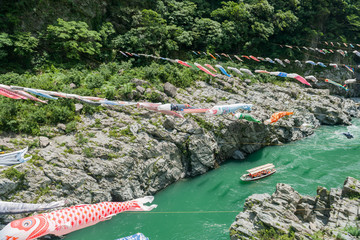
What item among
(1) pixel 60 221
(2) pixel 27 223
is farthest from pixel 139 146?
(2) pixel 27 223

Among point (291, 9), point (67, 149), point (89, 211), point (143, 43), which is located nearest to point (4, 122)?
point (67, 149)

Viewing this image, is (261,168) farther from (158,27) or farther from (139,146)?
(158,27)

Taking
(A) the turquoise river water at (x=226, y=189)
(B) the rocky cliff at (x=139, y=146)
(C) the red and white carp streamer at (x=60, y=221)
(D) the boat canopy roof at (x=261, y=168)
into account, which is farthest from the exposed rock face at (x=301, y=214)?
(B) the rocky cliff at (x=139, y=146)

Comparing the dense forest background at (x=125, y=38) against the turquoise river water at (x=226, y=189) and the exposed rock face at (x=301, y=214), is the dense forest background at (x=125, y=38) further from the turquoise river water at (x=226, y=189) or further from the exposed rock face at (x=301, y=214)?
the exposed rock face at (x=301, y=214)

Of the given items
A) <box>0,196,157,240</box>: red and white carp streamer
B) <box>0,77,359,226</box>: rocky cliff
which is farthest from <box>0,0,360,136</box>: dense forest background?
<box>0,196,157,240</box>: red and white carp streamer

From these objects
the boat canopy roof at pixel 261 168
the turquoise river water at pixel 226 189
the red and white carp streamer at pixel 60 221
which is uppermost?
the red and white carp streamer at pixel 60 221

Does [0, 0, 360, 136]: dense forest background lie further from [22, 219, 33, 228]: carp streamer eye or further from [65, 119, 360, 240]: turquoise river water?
[22, 219, 33, 228]: carp streamer eye
